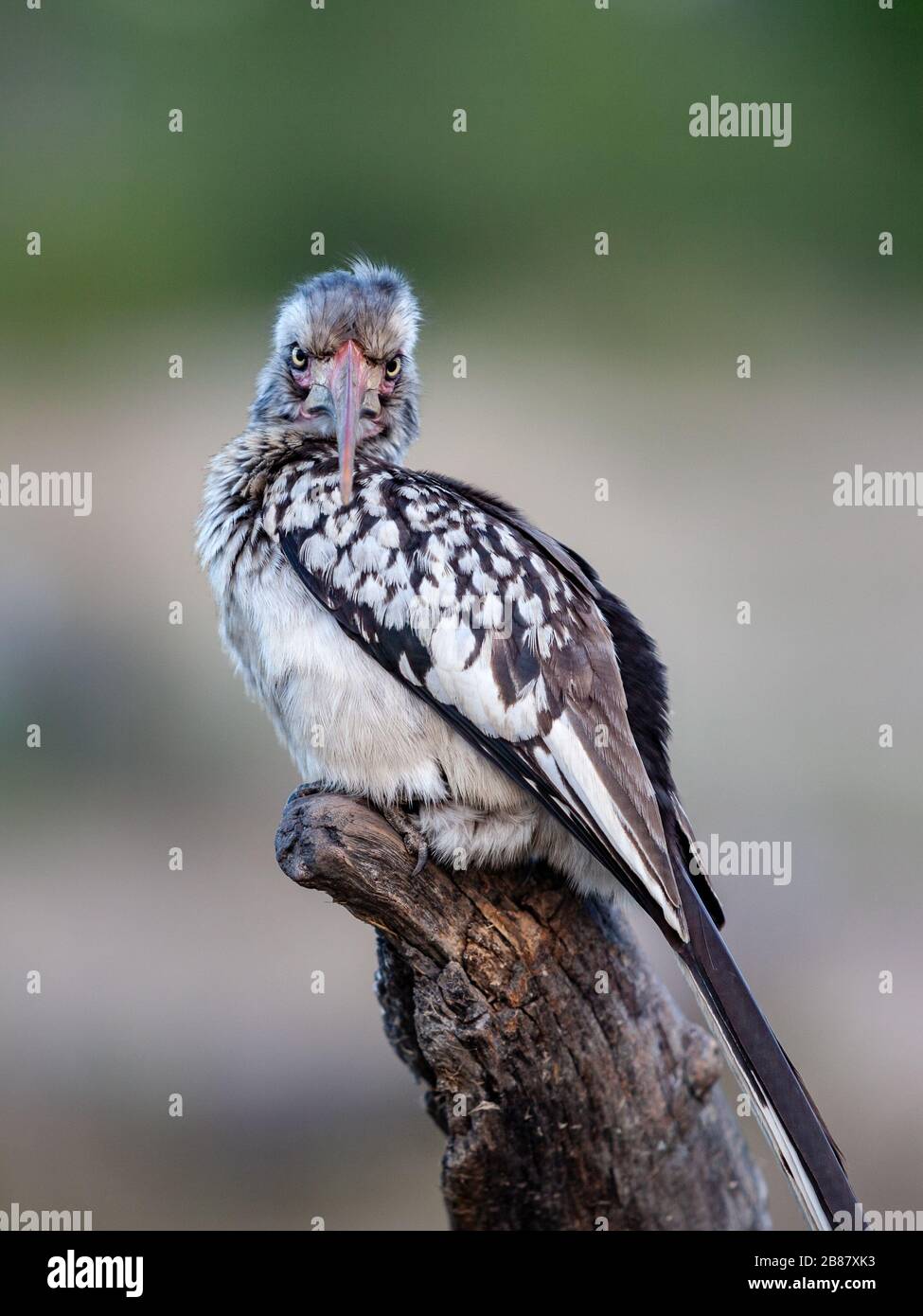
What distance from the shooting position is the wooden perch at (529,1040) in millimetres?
2506

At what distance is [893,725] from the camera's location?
22.0ft

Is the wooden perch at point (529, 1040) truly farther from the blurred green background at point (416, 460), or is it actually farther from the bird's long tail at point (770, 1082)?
the blurred green background at point (416, 460)

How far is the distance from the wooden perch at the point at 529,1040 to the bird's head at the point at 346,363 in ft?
3.36

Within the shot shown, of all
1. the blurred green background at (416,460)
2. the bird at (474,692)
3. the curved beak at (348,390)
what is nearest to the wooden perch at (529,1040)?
the bird at (474,692)

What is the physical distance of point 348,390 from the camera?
2.96 metres

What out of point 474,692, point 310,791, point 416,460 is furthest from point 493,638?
point 416,460

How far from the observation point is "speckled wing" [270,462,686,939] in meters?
2.53

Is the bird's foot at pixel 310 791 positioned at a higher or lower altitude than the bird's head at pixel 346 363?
lower

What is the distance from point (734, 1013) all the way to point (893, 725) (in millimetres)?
4663

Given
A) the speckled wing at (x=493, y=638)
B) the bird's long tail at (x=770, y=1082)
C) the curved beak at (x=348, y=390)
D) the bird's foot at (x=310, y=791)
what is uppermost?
the curved beak at (x=348, y=390)

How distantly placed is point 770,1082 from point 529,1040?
498 mm
